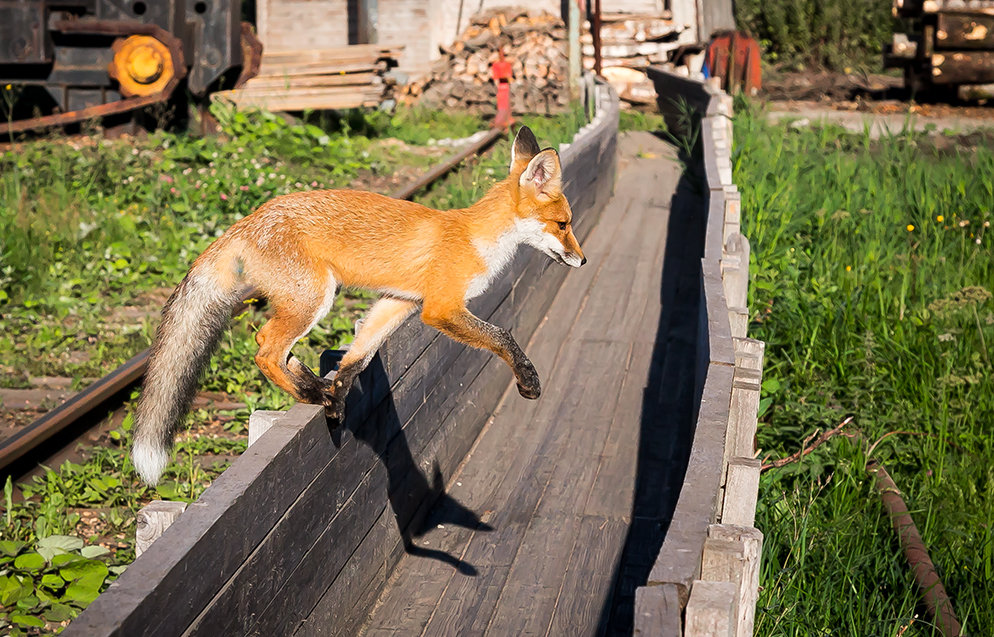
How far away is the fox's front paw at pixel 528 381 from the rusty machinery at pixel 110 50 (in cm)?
968

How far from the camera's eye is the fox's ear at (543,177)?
4293mm

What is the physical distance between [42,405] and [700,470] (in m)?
4.36

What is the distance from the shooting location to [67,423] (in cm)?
535

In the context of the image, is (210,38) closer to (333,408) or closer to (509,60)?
(509,60)

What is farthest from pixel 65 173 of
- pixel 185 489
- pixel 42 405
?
pixel 185 489

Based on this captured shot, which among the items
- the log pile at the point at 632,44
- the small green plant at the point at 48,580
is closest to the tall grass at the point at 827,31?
the log pile at the point at 632,44

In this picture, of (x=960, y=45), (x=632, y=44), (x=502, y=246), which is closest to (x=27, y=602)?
(x=502, y=246)

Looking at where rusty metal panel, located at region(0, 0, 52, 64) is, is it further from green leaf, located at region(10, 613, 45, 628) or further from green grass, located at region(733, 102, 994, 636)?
green leaf, located at region(10, 613, 45, 628)

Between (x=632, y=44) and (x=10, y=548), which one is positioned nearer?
(x=10, y=548)

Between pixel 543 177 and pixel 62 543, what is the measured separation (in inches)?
103

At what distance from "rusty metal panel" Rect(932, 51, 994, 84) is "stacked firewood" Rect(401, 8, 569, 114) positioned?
6757 mm

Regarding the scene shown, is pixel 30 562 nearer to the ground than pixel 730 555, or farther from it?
nearer to the ground

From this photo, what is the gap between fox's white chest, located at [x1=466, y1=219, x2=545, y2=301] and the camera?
170 inches

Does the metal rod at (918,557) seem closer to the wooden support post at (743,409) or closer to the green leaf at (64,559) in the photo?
the wooden support post at (743,409)
